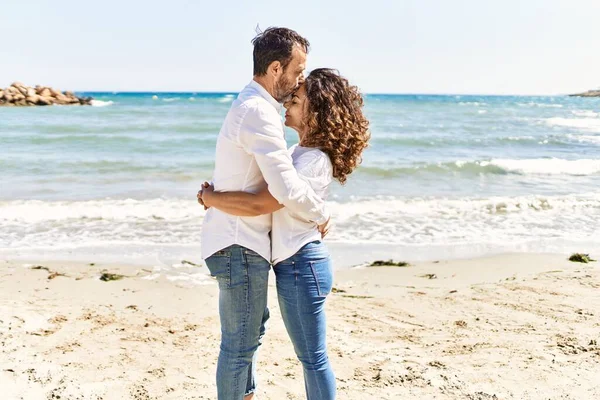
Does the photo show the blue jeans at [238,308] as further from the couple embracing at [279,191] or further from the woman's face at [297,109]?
the woman's face at [297,109]

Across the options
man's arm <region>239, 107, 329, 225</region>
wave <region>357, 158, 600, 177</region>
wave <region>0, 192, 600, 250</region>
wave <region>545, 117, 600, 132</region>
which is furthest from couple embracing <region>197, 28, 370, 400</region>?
wave <region>545, 117, 600, 132</region>

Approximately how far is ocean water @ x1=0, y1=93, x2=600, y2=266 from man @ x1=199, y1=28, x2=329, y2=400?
4.08m

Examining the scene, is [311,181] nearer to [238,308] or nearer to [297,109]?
[297,109]

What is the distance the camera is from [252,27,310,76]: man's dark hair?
233 centimetres

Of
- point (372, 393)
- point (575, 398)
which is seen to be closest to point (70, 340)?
point (372, 393)

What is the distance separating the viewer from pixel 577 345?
13.5 ft

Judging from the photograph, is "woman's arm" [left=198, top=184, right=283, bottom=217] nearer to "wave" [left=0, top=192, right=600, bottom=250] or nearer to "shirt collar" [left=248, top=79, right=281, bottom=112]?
"shirt collar" [left=248, top=79, right=281, bottom=112]

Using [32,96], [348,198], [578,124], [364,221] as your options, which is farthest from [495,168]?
[32,96]

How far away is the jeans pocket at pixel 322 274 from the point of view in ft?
8.07

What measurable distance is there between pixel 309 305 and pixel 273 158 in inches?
26.0

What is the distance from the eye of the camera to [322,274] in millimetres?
2482

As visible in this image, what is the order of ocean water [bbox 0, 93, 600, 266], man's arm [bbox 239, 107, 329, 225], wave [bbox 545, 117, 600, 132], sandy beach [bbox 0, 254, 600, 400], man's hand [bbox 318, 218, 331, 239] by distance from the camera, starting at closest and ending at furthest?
man's arm [bbox 239, 107, 329, 225] → man's hand [bbox 318, 218, 331, 239] → sandy beach [bbox 0, 254, 600, 400] → ocean water [bbox 0, 93, 600, 266] → wave [bbox 545, 117, 600, 132]

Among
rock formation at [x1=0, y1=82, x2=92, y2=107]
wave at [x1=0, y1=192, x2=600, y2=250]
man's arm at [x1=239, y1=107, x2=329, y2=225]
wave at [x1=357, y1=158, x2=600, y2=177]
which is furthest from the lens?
rock formation at [x1=0, y1=82, x2=92, y2=107]

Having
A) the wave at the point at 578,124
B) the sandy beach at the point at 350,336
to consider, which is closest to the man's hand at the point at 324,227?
the sandy beach at the point at 350,336
